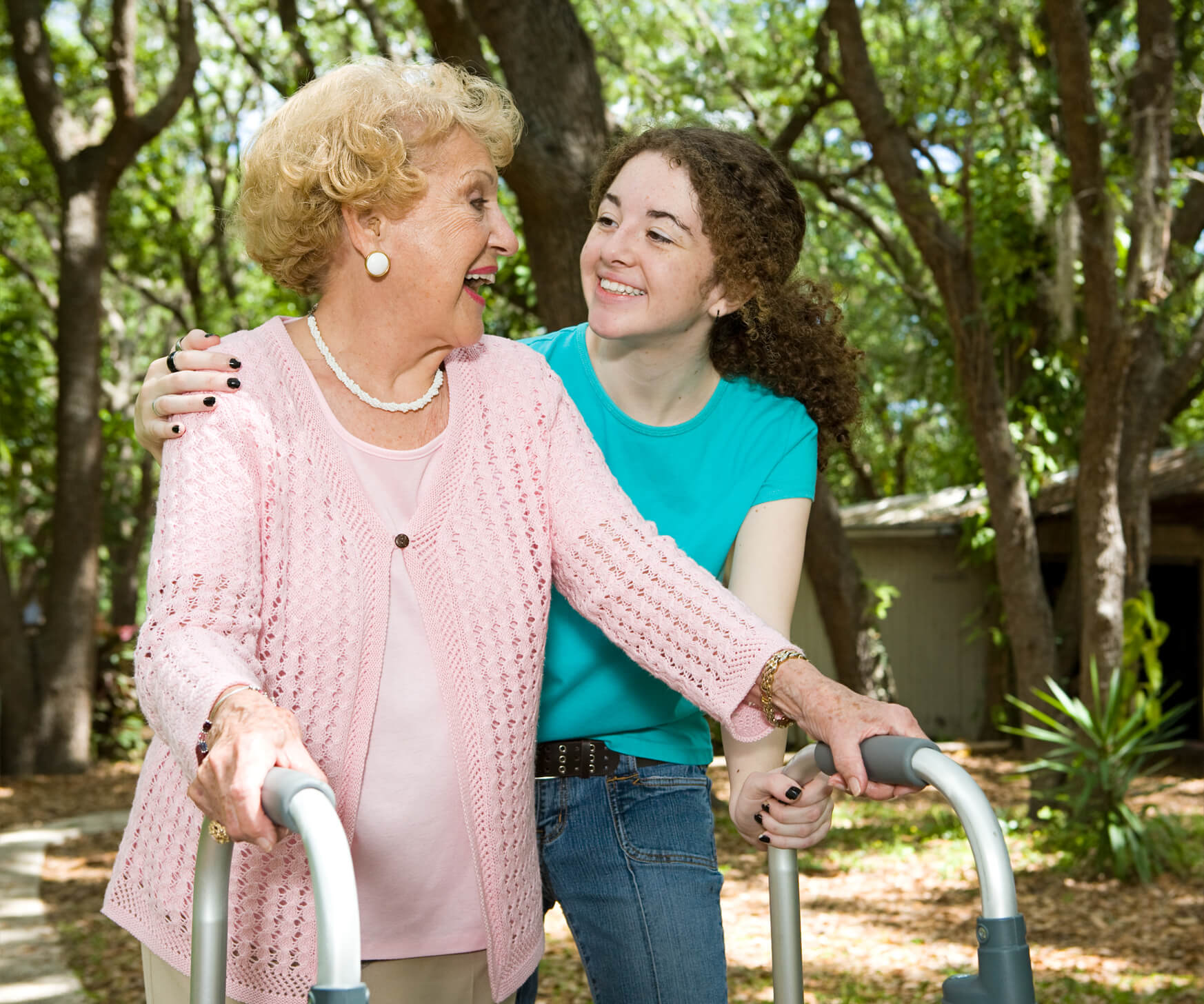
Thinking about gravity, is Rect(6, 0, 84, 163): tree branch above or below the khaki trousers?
above

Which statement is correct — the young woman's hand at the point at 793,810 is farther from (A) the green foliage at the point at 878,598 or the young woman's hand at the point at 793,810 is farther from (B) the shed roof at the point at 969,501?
(B) the shed roof at the point at 969,501

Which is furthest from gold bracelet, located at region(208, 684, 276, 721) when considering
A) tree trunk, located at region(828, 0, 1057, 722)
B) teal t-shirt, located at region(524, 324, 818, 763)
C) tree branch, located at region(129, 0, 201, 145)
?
tree branch, located at region(129, 0, 201, 145)

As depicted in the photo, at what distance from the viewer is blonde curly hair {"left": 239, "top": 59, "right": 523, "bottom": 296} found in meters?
1.83

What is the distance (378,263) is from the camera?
1.86 m

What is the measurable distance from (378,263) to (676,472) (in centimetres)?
76

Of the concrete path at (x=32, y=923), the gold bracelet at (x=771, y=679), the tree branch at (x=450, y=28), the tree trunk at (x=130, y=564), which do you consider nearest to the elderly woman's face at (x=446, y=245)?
the gold bracelet at (x=771, y=679)

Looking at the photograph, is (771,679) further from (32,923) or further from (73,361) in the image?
(73,361)

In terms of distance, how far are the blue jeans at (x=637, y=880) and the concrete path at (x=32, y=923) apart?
400 centimetres

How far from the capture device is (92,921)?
691 centimetres

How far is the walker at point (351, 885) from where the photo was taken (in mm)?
1111

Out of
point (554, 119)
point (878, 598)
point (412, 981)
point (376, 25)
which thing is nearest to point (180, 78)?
point (376, 25)

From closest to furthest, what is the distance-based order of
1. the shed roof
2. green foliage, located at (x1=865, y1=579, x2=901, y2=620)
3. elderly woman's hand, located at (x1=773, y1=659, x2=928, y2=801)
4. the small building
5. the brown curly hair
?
elderly woman's hand, located at (x1=773, y1=659, x2=928, y2=801) → the brown curly hair → green foliage, located at (x1=865, y1=579, x2=901, y2=620) → the shed roof → the small building

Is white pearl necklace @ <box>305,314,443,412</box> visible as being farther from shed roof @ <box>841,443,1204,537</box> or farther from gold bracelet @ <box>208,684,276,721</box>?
shed roof @ <box>841,443,1204,537</box>

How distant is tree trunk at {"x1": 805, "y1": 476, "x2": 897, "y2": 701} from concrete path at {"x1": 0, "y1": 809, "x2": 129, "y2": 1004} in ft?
16.9
